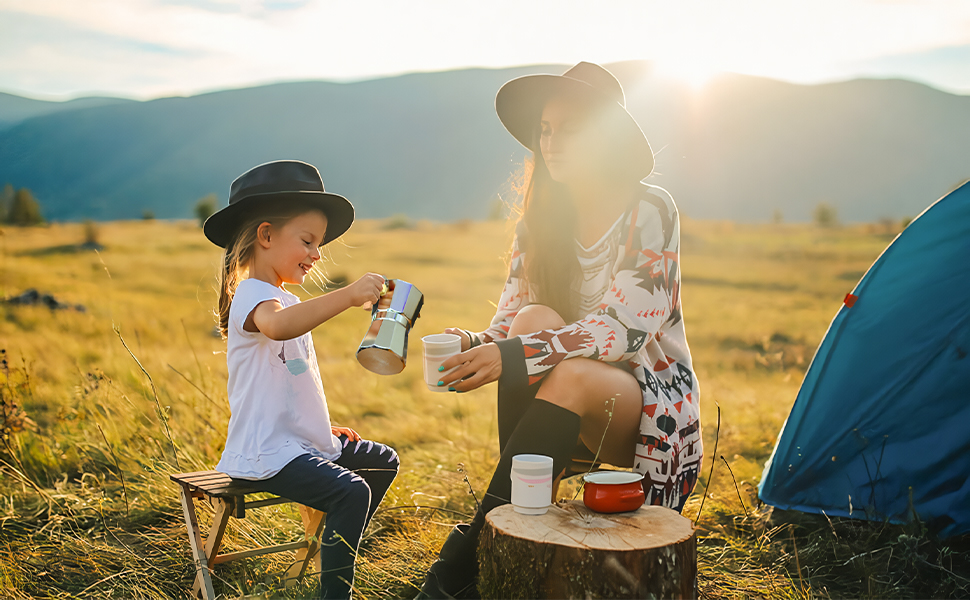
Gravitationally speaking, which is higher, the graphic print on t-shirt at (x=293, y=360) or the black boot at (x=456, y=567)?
the graphic print on t-shirt at (x=293, y=360)

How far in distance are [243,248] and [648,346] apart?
1517 mm

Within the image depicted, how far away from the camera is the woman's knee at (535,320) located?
8.00 feet

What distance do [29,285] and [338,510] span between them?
429 inches

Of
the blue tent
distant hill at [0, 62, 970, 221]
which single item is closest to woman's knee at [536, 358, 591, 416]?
the blue tent

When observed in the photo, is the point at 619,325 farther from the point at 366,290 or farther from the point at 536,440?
the point at 366,290

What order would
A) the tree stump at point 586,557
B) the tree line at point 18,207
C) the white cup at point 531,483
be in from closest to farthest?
the tree stump at point 586,557, the white cup at point 531,483, the tree line at point 18,207

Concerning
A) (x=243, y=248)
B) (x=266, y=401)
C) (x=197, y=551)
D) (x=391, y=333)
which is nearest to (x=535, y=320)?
(x=391, y=333)

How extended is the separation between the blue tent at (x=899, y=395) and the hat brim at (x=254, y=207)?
2.21 metres

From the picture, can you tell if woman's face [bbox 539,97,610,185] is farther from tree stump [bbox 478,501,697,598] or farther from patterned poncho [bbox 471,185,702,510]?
tree stump [bbox 478,501,697,598]

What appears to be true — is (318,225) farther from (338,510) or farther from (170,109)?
(170,109)

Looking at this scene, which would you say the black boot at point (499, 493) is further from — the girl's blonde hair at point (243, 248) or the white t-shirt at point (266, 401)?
the girl's blonde hair at point (243, 248)

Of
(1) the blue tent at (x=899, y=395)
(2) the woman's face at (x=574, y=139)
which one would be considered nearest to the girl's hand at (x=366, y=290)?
(2) the woman's face at (x=574, y=139)

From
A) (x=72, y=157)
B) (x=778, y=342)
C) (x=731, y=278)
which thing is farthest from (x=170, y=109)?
(x=778, y=342)

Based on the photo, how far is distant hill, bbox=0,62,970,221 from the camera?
75125 mm
